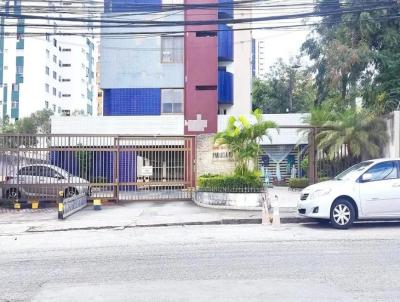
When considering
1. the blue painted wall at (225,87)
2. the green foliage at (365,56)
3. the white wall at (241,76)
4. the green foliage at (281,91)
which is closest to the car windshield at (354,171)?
the green foliage at (365,56)

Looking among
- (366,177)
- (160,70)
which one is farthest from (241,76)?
(366,177)

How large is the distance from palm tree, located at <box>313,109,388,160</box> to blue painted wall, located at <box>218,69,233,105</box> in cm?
A: 1152

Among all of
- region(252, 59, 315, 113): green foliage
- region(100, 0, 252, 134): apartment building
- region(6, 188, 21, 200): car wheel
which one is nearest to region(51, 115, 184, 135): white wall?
region(100, 0, 252, 134): apartment building

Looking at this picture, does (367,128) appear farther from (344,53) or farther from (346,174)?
(346,174)

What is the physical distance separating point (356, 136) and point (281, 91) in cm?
2738

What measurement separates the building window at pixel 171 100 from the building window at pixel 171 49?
1827mm

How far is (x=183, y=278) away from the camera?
6.75m

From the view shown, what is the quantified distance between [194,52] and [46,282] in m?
22.9

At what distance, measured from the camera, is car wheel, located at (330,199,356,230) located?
1127 cm

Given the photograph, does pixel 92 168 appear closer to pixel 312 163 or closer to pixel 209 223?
pixel 209 223

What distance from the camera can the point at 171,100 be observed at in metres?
29.1

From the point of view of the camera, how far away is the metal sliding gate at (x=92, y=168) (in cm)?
1716

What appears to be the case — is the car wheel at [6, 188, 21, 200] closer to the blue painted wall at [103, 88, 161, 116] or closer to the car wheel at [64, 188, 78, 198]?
the car wheel at [64, 188, 78, 198]

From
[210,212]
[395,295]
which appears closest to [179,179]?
[210,212]
